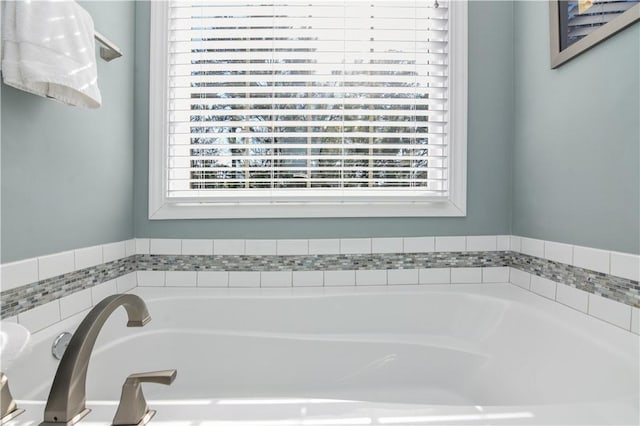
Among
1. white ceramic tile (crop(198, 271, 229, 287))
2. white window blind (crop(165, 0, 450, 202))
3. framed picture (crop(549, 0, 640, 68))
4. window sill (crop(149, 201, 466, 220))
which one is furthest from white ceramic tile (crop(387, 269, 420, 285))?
framed picture (crop(549, 0, 640, 68))

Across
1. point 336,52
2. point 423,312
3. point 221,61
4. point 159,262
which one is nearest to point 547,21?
point 336,52

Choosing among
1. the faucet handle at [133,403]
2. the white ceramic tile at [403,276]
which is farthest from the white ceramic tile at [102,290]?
the white ceramic tile at [403,276]

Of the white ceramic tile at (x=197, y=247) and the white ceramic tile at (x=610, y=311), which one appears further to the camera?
the white ceramic tile at (x=197, y=247)

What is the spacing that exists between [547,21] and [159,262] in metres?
2.24

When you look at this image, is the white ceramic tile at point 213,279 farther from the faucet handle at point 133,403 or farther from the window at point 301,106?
the faucet handle at point 133,403

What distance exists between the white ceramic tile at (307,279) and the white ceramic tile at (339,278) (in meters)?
0.03

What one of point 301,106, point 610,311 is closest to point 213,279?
point 301,106

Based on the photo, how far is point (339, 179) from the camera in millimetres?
1854

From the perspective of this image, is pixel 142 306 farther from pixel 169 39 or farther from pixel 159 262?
pixel 169 39

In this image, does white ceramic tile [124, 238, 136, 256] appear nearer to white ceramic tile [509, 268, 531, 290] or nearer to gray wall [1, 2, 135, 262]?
gray wall [1, 2, 135, 262]

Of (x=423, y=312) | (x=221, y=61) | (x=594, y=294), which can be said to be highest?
(x=221, y=61)

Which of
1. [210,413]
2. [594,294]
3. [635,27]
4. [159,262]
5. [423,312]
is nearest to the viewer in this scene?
[210,413]

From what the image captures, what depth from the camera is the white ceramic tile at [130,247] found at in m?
1.73

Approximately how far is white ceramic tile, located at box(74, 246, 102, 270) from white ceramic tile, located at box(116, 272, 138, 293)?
195mm
